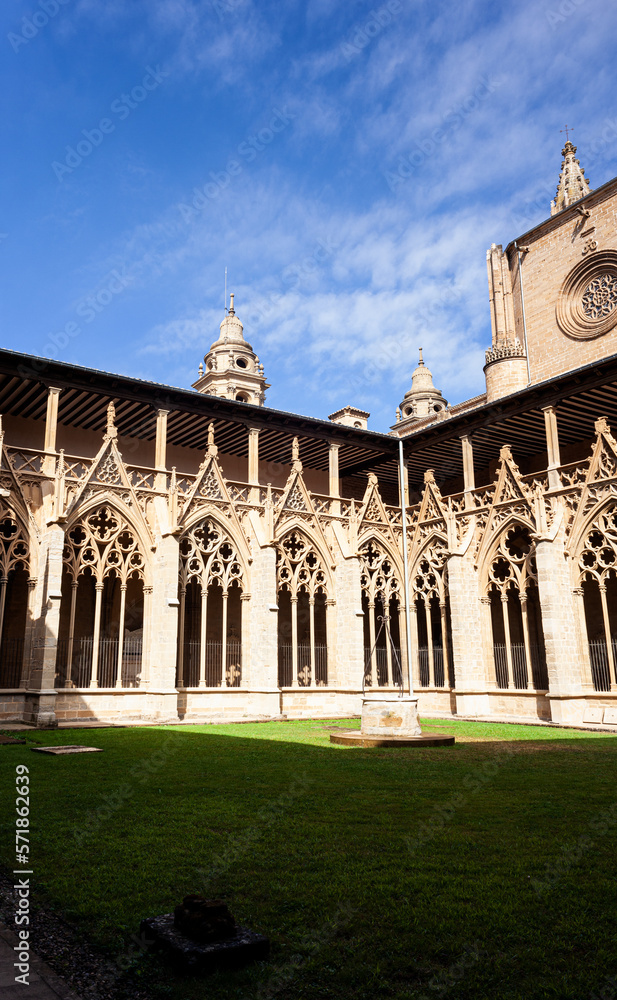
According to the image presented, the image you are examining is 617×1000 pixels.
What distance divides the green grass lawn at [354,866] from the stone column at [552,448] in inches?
503

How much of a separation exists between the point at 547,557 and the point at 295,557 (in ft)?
26.6

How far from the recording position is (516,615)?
2788 centimetres

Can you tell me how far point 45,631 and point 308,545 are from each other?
9428 millimetres

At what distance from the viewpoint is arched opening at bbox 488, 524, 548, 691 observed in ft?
72.2

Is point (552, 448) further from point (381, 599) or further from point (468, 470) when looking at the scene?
point (381, 599)

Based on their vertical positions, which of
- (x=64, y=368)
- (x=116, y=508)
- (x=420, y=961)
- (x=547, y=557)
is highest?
(x=64, y=368)

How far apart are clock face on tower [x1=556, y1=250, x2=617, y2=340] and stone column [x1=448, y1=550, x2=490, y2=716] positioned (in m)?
12.1

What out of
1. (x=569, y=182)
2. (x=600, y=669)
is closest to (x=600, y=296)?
(x=569, y=182)

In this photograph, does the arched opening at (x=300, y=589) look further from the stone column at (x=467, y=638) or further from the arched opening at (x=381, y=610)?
the stone column at (x=467, y=638)

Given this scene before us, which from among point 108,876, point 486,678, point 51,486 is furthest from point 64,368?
point 108,876

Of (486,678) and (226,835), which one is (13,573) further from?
(226,835)

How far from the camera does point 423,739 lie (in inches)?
523

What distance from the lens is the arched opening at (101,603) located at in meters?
19.6

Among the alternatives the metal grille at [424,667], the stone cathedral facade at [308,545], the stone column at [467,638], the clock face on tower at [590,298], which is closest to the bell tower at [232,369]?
the stone cathedral facade at [308,545]
